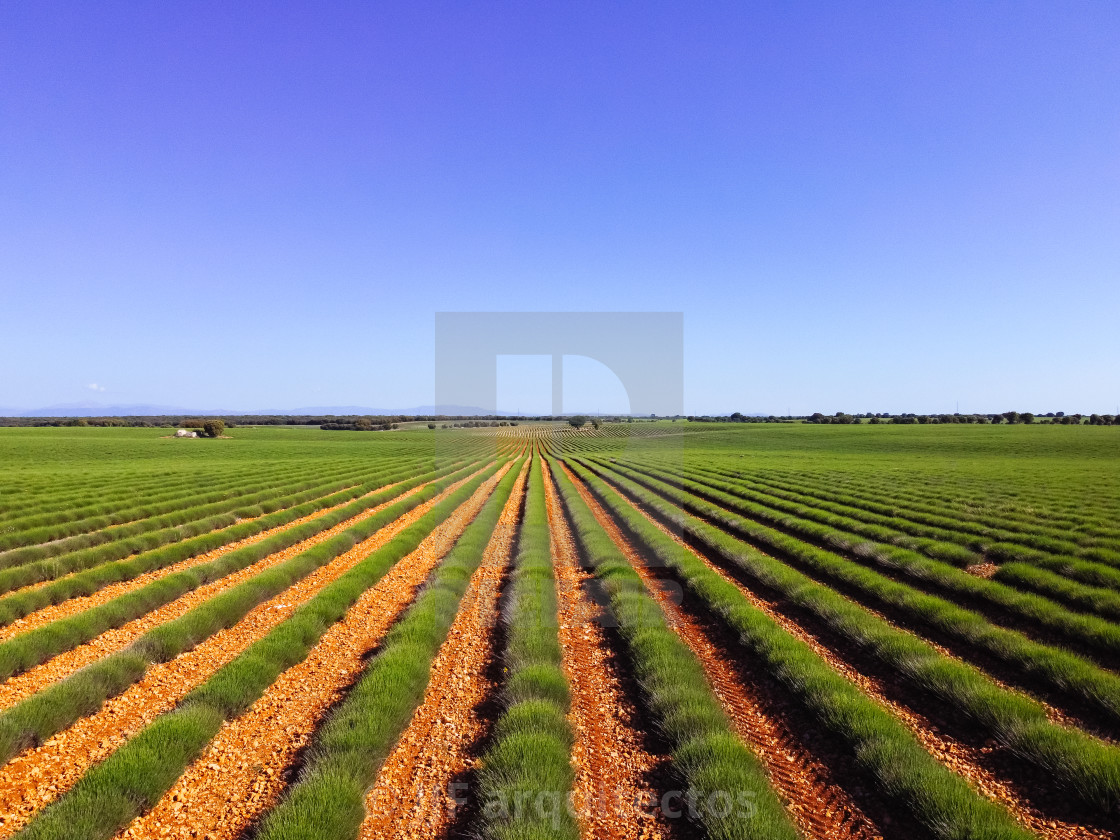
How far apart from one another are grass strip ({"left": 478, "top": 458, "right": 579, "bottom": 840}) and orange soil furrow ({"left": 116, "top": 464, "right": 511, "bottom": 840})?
2.17 meters

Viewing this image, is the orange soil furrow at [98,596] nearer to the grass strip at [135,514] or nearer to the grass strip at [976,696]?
the grass strip at [135,514]

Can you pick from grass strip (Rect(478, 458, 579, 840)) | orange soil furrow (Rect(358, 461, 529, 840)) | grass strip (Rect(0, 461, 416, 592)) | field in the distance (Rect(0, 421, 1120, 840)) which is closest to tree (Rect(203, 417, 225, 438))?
grass strip (Rect(0, 461, 416, 592))

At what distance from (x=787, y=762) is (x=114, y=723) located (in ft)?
25.3

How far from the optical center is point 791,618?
33.6 feet

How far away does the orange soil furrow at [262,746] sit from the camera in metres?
4.83

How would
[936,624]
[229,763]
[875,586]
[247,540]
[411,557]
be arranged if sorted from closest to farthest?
[229,763] → [936,624] → [875,586] → [411,557] → [247,540]

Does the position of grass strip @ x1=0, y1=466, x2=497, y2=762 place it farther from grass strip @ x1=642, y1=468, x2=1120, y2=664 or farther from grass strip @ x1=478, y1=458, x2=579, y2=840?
grass strip @ x1=642, y1=468, x2=1120, y2=664

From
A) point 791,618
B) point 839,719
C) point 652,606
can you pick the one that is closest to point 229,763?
point 839,719

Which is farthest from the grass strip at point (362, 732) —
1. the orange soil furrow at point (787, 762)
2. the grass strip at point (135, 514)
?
the grass strip at point (135, 514)

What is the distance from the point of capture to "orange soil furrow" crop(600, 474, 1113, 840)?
466 cm

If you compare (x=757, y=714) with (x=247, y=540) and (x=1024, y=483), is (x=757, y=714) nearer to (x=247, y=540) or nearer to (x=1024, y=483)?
(x=247, y=540)

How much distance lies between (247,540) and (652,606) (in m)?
13.0

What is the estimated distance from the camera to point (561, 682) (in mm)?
7180

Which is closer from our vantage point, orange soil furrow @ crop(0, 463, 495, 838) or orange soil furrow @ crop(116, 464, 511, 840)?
orange soil furrow @ crop(116, 464, 511, 840)
